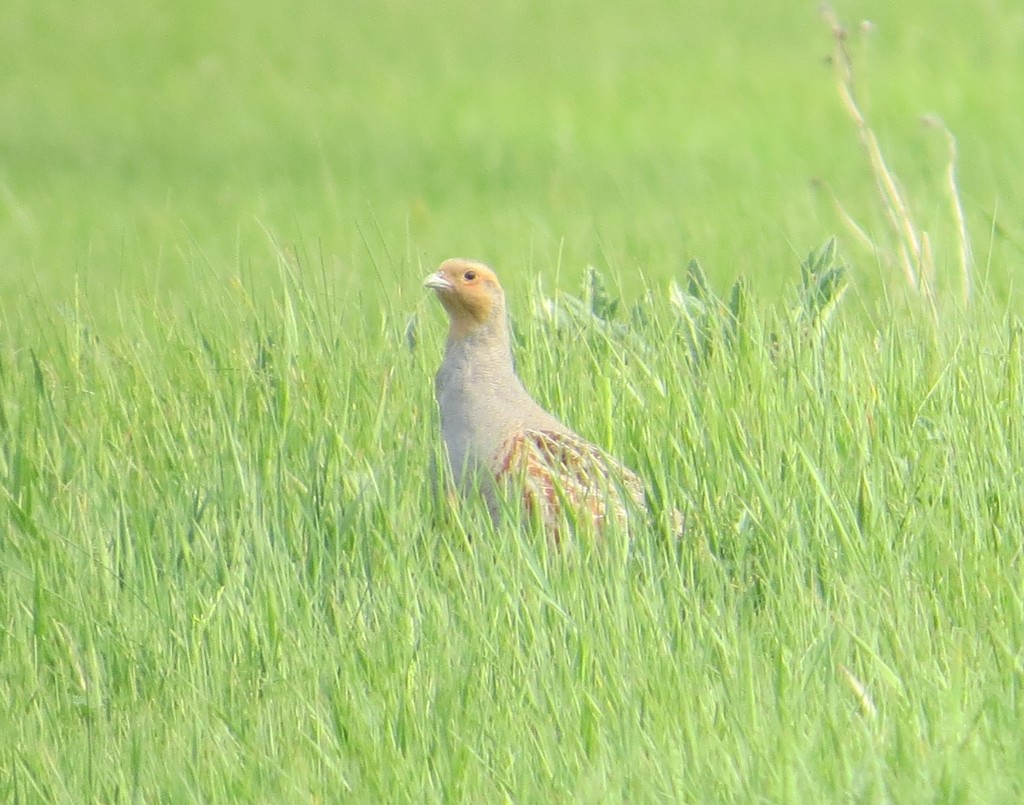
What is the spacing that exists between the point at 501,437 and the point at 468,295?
0.48 m

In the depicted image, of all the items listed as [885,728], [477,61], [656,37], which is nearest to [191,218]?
[477,61]

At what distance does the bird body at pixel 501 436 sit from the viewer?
4328 mm

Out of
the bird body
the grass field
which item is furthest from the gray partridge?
the grass field

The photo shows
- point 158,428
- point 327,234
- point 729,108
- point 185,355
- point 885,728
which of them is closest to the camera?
point 885,728

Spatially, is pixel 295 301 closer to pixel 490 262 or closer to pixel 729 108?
pixel 490 262

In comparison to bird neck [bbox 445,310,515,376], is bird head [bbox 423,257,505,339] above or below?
above

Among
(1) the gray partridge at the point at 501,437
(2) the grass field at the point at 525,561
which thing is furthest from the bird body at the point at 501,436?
(2) the grass field at the point at 525,561

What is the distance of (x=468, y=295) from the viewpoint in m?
4.85

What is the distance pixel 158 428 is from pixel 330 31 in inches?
532

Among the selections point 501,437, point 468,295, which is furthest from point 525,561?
point 468,295

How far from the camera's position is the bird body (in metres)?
4.33

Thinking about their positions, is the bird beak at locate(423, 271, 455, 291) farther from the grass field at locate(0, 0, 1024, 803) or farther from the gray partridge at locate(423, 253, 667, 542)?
the grass field at locate(0, 0, 1024, 803)

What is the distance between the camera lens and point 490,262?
8.20 metres

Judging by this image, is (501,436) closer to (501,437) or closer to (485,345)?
(501,437)
